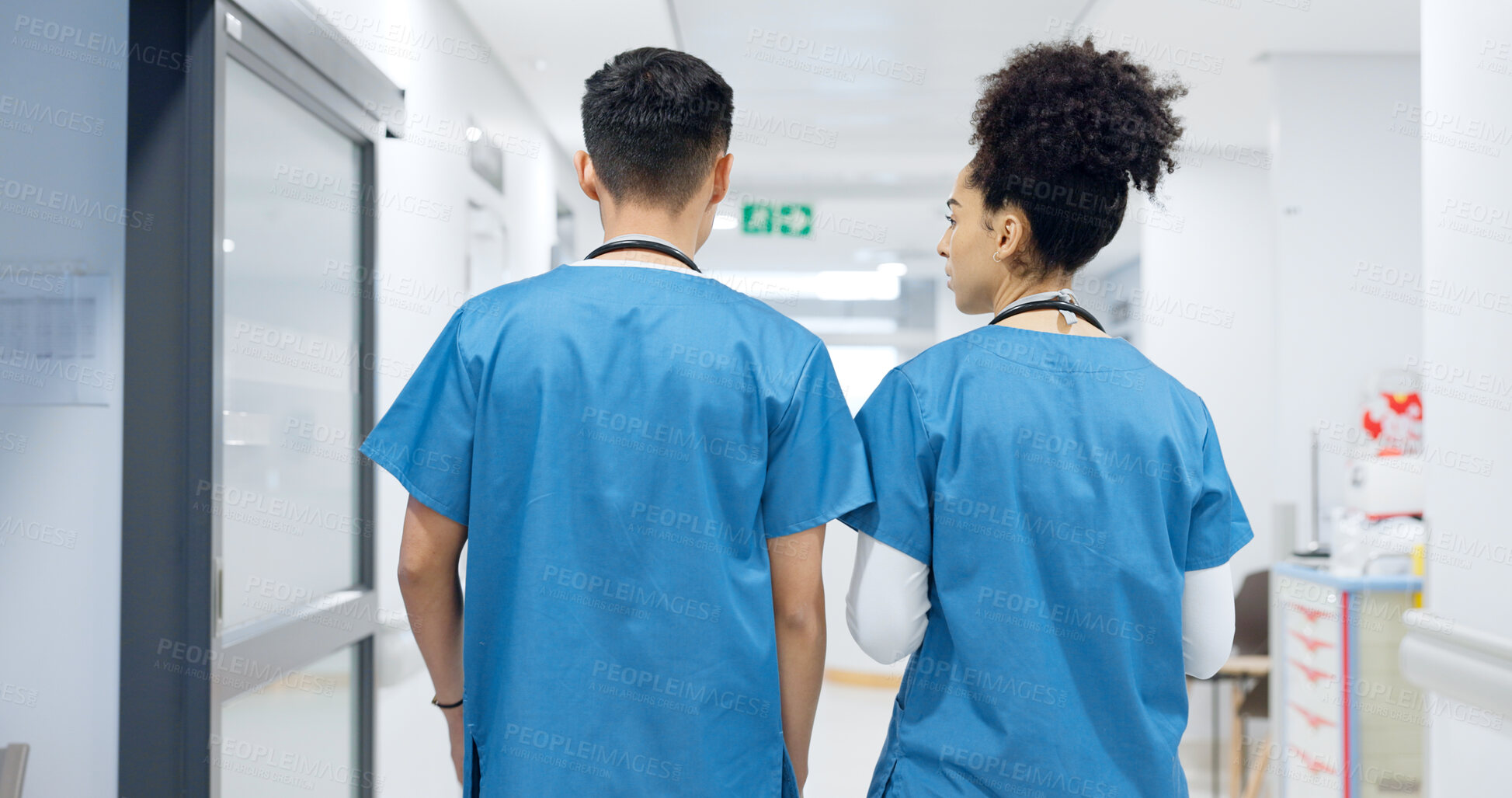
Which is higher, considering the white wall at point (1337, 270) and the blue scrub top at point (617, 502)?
the white wall at point (1337, 270)

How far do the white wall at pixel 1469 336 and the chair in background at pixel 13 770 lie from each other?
277 centimetres

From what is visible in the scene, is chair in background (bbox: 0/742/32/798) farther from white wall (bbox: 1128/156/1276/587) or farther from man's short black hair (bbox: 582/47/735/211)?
white wall (bbox: 1128/156/1276/587)

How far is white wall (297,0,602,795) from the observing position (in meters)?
2.88

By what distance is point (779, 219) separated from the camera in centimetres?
649

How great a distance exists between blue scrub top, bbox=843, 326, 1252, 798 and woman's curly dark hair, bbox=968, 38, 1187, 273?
0.14 m

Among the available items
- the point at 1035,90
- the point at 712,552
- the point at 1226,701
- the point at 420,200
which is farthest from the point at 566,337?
the point at 1226,701

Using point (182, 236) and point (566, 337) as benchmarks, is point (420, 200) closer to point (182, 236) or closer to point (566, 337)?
point (182, 236)

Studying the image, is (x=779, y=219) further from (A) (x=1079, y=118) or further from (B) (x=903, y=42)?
(A) (x=1079, y=118)

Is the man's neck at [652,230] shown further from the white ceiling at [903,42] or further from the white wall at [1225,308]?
the white wall at [1225,308]

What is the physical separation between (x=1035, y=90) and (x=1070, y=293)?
249mm

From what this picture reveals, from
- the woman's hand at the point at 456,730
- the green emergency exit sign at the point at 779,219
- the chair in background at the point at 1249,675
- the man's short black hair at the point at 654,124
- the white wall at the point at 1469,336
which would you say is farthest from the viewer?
the green emergency exit sign at the point at 779,219

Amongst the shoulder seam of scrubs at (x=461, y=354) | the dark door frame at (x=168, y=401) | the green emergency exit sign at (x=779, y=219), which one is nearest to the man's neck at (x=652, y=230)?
the shoulder seam of scrubs at (x=461, y=354)

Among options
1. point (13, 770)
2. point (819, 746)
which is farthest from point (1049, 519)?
point (819, 746)

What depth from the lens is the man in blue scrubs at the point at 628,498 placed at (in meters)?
1.20
